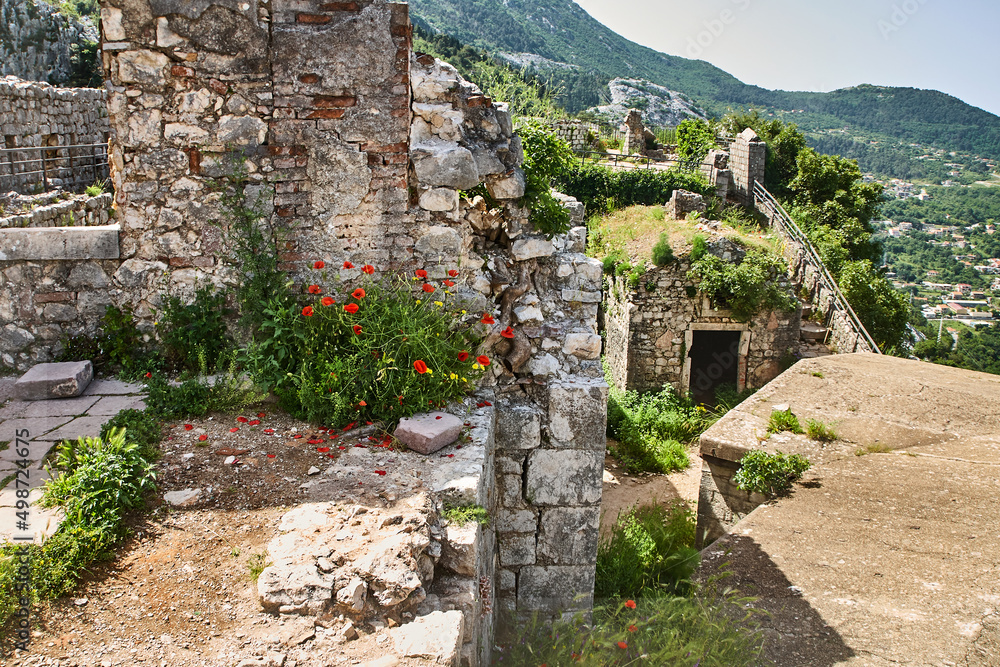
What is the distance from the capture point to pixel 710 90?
36.6 metres

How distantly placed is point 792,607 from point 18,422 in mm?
4763

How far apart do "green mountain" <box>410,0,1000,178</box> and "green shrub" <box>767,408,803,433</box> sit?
22038mm

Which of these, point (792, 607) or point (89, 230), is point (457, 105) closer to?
point (89, 230)

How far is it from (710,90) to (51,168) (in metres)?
34.4

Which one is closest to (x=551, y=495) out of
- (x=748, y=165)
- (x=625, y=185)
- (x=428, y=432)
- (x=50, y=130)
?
(x=428, y=432)

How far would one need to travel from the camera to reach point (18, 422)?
11.8 feet

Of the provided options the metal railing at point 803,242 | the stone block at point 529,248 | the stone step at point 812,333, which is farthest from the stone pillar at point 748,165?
the stone block at point 529,248

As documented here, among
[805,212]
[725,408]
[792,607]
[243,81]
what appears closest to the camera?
[243,81]

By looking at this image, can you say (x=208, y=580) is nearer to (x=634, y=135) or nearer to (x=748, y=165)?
(x=748, y=165)

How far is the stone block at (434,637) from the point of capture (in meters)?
2.17

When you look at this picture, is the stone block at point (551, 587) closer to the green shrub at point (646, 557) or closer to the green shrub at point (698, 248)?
the green shrub at point (646, 557)

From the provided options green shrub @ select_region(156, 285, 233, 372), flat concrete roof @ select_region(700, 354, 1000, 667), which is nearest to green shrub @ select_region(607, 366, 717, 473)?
flat concrete roof @ select_region(700, 354, 1000, 667)

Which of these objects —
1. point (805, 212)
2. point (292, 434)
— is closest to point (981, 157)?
point (805, 212)

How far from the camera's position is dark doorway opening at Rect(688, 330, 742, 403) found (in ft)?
40.2
